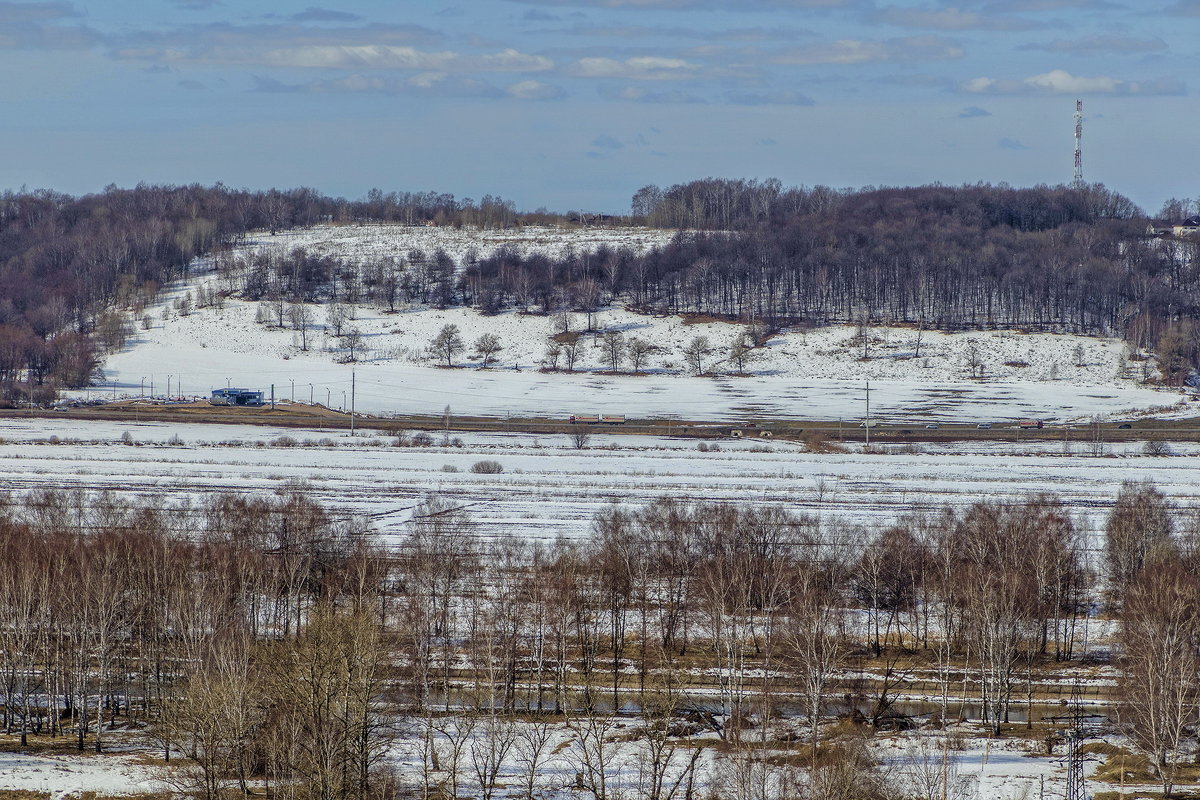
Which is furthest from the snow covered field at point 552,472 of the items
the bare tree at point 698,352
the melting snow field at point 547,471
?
the bare tree at point 698,352

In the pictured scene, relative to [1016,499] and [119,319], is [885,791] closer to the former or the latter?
[1016,499]

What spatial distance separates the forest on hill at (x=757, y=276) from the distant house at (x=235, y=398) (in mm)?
13172

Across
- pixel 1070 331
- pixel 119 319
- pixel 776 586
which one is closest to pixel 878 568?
pixel 776 586

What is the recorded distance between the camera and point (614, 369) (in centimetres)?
11656

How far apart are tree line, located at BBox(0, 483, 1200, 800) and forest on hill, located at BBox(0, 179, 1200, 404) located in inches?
2679

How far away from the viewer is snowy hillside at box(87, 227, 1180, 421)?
3949 inches

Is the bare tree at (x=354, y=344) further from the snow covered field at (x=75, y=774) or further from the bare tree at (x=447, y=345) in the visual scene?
the snow covered field at (x=75, y=774)

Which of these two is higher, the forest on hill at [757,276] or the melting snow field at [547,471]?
the forest on hill at [757,276]

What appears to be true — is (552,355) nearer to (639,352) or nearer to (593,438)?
(639,352)

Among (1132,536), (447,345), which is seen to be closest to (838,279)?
(447,345)

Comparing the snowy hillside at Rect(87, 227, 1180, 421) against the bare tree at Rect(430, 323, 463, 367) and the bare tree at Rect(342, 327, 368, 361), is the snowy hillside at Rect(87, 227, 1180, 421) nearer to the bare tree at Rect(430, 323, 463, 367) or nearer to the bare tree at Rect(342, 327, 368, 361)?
the bare tree at Rect(342, 327, 368, 361)

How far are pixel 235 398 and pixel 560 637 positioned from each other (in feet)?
232

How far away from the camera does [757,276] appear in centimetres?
14275

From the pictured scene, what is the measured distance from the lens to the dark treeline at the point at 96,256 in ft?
376
